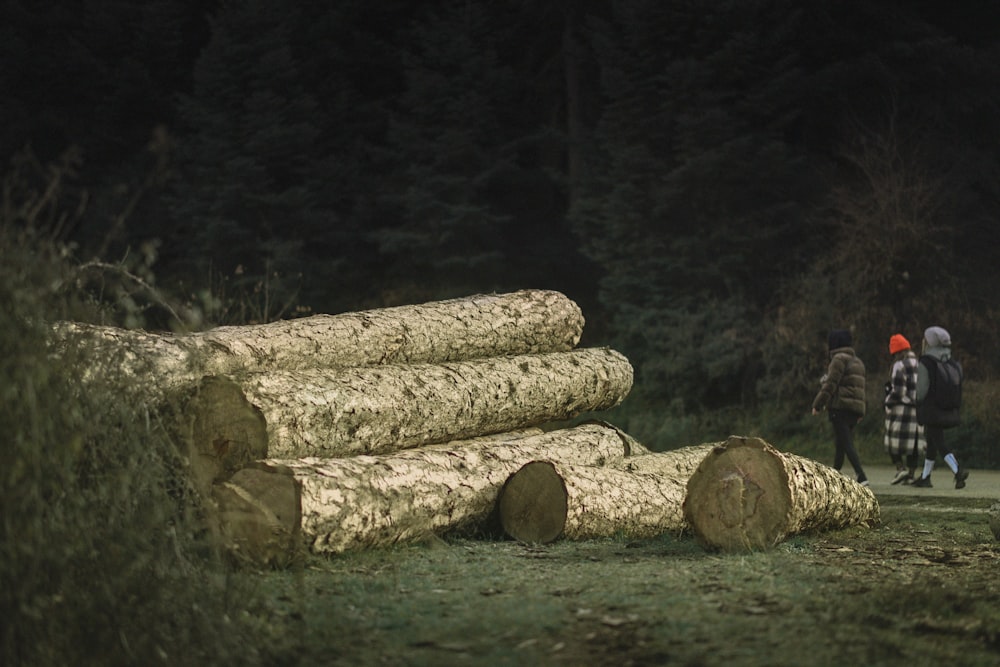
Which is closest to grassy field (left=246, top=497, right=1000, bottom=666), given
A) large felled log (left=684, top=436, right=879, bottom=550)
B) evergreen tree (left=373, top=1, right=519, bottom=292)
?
large felled log (left=684, top=436, right=879, bottom=550)

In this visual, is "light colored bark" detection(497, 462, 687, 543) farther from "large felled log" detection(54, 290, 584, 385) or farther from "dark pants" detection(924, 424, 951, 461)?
"dark pants" detection(924, 424, 951, 461)

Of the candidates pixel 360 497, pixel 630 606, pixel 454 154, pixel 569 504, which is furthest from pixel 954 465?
pixel 454 154

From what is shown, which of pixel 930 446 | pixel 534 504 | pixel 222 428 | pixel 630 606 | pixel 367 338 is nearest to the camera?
pixel 630 606

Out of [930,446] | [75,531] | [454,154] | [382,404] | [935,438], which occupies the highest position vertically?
[454,154]

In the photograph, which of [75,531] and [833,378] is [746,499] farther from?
[833,378]

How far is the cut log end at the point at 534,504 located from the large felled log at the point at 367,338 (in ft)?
5.60

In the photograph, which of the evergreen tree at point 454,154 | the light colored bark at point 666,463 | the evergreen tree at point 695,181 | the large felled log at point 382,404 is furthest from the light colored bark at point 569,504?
the evergreen tree at point 454,154

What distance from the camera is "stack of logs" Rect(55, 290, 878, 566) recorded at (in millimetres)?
8344

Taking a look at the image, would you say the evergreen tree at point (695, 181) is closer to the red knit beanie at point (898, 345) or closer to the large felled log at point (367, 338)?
the red knit beanie at point (898, 345)

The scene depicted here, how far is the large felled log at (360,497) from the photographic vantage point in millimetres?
8156

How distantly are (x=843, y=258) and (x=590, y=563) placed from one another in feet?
52.2

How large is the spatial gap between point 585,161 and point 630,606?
23731mm

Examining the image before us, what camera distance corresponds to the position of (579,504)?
953 centimetres

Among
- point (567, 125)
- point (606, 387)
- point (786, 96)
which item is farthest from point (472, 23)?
point (606, 387)
